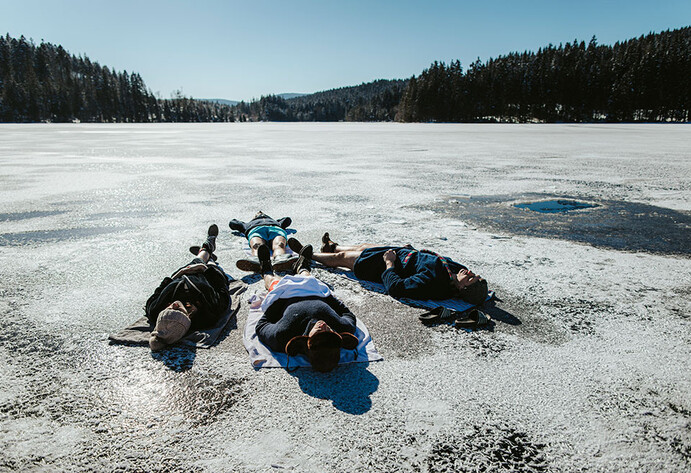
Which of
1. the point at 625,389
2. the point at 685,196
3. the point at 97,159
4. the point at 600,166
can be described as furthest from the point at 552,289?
the point at 97,159

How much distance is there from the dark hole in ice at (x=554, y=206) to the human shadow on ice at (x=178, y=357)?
6.31 meters

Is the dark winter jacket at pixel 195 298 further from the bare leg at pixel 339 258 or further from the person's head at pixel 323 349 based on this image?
the bare leg at pixel 339 258

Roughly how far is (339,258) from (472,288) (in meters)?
1.55

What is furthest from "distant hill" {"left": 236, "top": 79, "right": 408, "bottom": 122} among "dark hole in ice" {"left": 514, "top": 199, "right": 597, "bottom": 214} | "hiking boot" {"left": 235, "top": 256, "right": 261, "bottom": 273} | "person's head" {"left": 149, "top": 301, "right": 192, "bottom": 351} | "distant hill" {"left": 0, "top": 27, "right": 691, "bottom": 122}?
"person's head" {"left": 149, "top": 301, "right": 192, "bottom": 351}

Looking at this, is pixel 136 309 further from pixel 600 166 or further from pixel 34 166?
pixel 600 166

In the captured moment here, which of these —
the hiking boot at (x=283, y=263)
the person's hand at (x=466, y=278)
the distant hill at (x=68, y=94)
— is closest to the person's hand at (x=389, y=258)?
the person's hand at (x=466, y=278)

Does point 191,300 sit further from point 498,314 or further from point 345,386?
point 498,314

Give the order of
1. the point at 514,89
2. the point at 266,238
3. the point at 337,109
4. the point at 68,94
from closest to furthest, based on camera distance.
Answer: the point at 266,238 → the point at 514,89 → the point at 68,94 → the point at 337,109

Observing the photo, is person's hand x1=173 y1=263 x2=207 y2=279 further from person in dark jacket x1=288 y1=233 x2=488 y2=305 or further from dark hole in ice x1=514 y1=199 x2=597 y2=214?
dark hole in ice x1=514 y1=199 x2=597 y2=214

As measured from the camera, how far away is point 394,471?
6.30 feet

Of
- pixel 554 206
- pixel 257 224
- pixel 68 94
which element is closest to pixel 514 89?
pixel 554 206

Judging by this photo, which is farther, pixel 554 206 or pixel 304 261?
pixel 554 206

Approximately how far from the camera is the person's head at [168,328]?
2.88 m

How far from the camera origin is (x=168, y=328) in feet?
9.53
